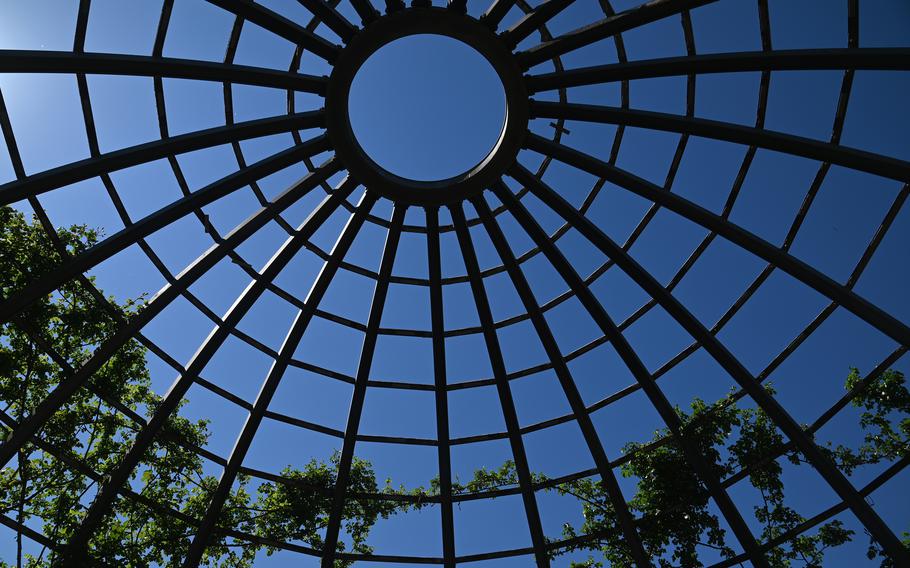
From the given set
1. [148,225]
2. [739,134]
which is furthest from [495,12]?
[148,225]

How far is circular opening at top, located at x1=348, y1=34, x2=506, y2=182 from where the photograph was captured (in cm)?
1938

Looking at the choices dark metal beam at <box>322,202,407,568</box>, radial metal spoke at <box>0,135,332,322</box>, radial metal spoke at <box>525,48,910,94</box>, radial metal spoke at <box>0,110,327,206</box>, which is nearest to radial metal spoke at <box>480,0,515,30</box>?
radial metal spoke at <box>525,48,910,94</box>

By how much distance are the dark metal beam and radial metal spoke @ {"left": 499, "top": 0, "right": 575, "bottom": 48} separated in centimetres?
657

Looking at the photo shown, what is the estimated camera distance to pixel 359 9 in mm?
16094

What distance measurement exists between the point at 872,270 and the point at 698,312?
4845mm

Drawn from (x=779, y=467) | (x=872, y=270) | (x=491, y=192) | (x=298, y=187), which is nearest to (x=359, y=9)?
(x=298, y=187)

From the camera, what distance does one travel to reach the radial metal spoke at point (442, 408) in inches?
806

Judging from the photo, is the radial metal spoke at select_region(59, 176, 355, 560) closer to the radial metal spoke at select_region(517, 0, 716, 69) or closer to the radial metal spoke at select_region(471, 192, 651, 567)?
the radial metal spoke at select_region(471, 192, 651, 567)

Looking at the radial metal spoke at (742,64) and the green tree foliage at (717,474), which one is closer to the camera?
the radial metal spoke at (742,64)

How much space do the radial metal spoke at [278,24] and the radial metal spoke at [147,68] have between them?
0.77 meters

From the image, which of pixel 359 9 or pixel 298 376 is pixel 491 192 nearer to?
pixel 359 9

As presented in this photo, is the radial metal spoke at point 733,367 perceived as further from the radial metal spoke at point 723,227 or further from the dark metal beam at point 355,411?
the dark metal beam at point 355,411

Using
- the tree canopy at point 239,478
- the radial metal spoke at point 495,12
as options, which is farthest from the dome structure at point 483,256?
the tree canopy at point 239,478

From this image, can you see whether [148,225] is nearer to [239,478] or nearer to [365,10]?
[365,10]
